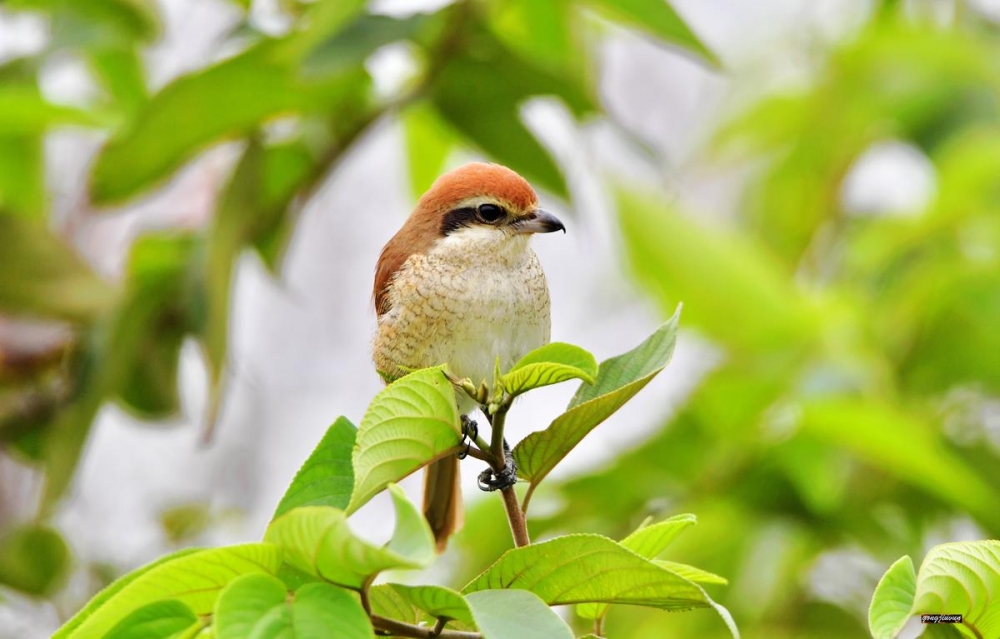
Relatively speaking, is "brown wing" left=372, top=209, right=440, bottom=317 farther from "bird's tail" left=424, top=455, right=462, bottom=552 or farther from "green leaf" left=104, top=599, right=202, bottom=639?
"green leaf" left=104, top=599, right=202, bottom=639

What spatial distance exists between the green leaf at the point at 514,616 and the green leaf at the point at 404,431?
0.17m

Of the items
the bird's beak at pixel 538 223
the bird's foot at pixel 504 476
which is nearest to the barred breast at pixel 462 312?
the bird's beak at pixel 538 223

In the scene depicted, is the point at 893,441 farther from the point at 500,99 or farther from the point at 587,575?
the point at 587,575

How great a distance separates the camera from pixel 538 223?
249 cm

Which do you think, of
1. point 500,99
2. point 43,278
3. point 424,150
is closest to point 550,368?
point 500,99

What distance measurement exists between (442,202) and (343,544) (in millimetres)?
1284

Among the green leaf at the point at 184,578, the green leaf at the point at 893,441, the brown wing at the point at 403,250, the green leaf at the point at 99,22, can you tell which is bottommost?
the green leaf at the point at 184,578

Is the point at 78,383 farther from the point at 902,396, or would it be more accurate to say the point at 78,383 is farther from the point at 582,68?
the point at 902,396

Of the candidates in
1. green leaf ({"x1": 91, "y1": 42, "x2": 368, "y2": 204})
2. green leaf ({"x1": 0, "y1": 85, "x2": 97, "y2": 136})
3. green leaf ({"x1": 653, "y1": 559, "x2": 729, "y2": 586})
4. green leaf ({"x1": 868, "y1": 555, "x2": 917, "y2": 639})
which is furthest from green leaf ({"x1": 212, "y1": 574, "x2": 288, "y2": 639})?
green leaf ({"x1": 0, "y1": 85, "x2": 97, "y2": 136})

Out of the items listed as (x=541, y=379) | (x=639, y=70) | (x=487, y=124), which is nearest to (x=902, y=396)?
(x=487, y=124)

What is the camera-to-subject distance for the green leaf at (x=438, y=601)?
1249 millimetres

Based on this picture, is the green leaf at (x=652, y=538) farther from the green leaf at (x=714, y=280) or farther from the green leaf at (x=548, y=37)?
the green leaf at (x=714, y=280)

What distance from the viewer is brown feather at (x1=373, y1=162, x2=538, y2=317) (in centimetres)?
238

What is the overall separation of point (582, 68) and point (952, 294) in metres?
1.51
